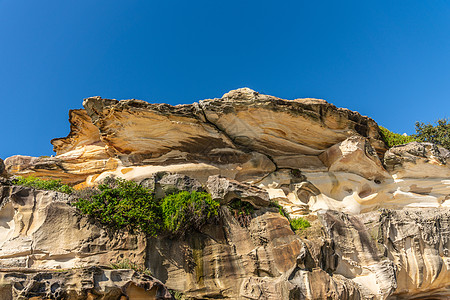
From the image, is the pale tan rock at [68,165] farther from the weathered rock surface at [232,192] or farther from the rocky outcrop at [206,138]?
the weathered rock surface at [232,192]

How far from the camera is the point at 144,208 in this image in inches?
360

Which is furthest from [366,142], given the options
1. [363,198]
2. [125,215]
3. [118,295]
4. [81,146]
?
[81,146]

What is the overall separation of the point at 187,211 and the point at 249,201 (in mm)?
1919

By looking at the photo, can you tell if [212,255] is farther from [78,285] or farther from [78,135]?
[78,135]

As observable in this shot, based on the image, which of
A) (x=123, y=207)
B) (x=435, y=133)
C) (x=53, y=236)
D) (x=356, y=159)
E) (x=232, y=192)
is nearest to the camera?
(x=53, y=236)

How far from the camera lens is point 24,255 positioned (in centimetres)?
810

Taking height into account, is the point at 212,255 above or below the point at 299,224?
below

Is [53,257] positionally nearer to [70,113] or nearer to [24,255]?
[24,255]

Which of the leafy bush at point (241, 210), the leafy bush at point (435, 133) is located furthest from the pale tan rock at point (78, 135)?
the leafy bush at point (435, 133)

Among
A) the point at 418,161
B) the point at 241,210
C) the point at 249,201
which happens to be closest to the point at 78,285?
the point at 241,210

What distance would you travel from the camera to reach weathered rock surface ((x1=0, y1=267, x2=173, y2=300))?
20.7 ft

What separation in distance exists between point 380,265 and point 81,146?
1260cm

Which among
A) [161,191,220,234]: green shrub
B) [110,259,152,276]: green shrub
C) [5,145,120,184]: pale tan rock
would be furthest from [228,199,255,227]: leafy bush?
[5,145,120,184]: pale tan rock

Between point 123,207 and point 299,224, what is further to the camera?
point 299,224
